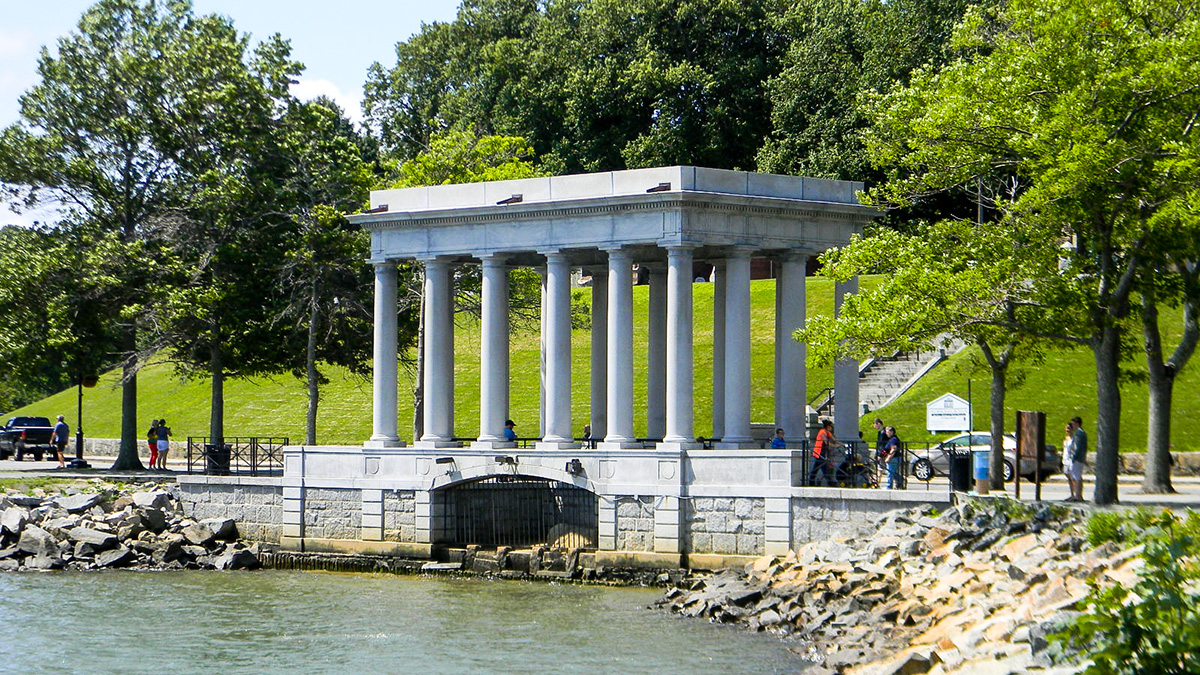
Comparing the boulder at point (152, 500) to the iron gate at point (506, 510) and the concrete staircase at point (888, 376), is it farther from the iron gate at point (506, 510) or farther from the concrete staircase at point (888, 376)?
the concrete staircase at point (888, 376)

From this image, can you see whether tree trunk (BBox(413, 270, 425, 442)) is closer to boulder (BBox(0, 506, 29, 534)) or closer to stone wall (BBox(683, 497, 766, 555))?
boulder (BBox(0, 506, 29, 534))

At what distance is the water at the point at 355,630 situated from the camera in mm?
27562

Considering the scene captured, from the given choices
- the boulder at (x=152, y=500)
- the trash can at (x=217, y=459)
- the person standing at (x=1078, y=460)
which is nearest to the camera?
the person standing at (x=1078, y=460)

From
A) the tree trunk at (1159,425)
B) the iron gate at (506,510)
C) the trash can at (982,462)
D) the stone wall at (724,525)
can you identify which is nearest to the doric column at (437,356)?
the iron gate at (506,510)

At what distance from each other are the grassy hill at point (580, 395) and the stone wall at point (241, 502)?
1008 centimetres

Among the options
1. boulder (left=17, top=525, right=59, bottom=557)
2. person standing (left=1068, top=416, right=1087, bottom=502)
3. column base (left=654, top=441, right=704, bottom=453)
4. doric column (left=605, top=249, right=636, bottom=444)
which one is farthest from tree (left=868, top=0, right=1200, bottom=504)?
boulder (left=17, top=525, right=59, bottom=557)

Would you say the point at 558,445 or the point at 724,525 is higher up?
the point at 558,445

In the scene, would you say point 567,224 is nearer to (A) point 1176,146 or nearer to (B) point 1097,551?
(A) point 1176,146

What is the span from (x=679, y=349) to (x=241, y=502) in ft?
45.0

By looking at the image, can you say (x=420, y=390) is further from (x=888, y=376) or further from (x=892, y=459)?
(x=892, y=459)

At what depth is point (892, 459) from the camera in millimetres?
34812

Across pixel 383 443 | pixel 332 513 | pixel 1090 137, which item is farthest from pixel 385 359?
pixel 1090 137

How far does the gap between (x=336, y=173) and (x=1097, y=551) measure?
34202mm

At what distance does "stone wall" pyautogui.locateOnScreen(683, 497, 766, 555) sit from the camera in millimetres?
35250
